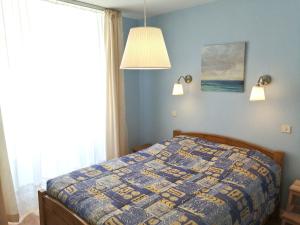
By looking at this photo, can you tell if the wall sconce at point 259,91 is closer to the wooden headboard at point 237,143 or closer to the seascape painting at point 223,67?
the seascape painting at point 223,67

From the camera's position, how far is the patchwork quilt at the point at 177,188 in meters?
1.70

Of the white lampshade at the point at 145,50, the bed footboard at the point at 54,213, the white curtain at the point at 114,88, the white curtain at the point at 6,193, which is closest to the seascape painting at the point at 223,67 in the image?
the white curtain at the point at 114,88

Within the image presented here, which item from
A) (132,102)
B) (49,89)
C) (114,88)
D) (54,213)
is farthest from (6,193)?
(132,102)

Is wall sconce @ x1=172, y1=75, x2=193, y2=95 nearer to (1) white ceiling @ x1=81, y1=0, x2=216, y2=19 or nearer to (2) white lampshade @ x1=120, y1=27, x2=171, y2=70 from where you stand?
(1) white ceiling @ x1=81, y1=0, x2=216, y2=19

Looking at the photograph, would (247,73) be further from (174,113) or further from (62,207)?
(62,207)

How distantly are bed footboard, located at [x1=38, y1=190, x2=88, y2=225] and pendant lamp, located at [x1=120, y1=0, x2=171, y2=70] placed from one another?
1.23m

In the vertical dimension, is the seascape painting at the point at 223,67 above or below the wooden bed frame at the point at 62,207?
above

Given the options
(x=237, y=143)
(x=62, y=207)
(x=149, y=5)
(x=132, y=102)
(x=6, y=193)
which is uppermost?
(x=149, y=5)

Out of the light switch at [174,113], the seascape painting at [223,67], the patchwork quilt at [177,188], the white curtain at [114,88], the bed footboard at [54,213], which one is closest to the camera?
the patchwork quilt at [177,188]

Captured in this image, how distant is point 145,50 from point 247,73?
1.61 m

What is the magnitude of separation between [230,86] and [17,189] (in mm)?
2886

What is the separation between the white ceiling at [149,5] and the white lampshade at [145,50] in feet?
4.86

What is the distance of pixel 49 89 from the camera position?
9.58 ft

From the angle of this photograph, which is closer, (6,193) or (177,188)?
(177,188)
